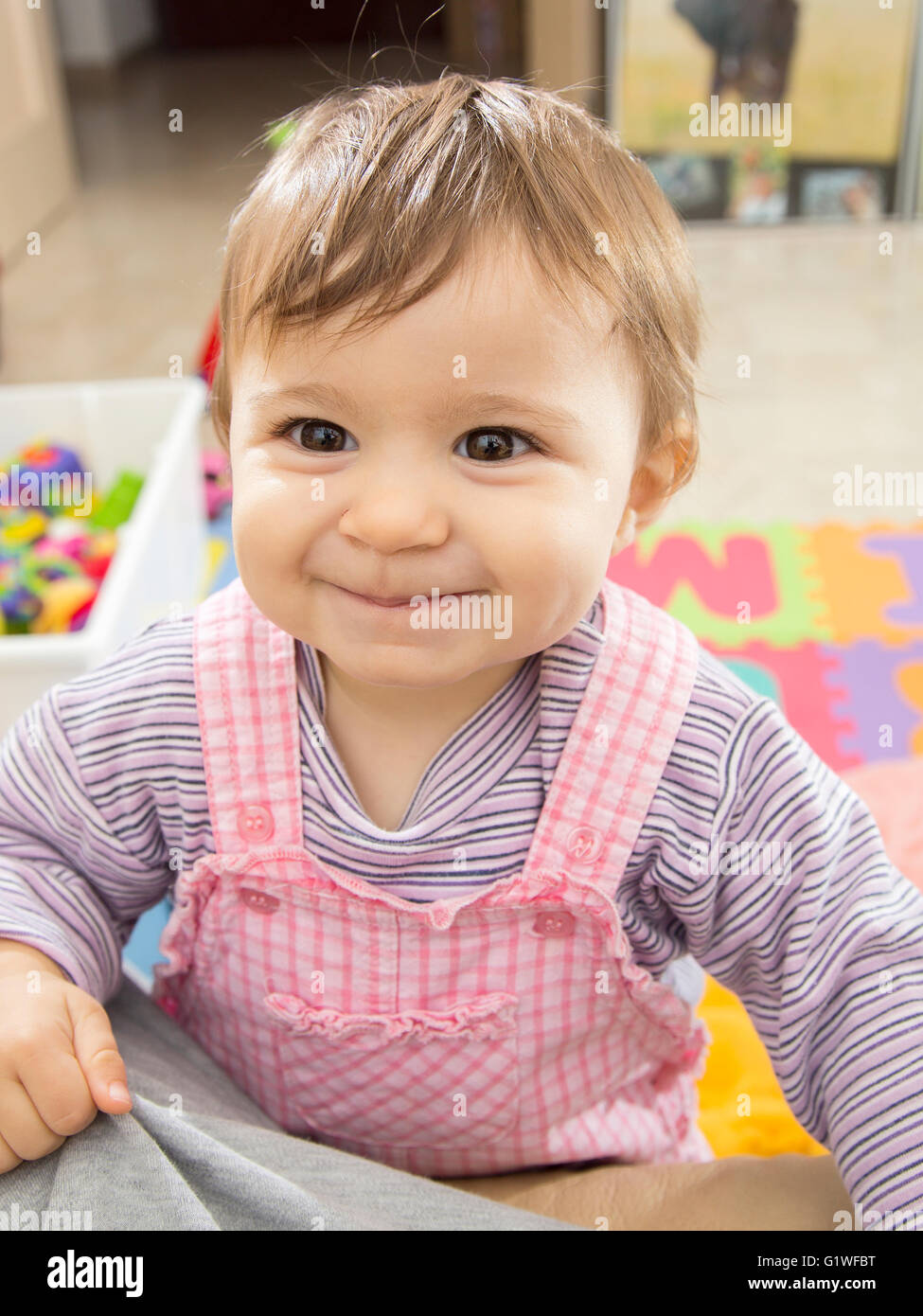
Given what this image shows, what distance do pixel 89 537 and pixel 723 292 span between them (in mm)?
1534

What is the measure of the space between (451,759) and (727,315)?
6.75ft

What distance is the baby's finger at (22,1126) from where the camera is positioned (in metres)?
0.61

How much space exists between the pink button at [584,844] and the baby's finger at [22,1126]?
276mm

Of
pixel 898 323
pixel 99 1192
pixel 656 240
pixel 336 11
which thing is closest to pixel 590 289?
pixel 656 240

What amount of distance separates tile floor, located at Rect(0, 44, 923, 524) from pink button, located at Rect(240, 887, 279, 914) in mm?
918

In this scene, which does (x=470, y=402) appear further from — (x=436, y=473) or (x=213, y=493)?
(x=213, y=493)

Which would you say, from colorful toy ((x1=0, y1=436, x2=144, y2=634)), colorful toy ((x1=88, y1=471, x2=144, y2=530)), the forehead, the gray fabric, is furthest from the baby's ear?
colorful toy ((x1=88, y1=471, x2=144, y2=530))

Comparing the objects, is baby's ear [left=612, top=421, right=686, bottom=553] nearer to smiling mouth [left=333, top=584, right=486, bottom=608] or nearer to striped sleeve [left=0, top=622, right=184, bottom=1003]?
smiling mouth [left=333, top=584, right=486, bottom=608]

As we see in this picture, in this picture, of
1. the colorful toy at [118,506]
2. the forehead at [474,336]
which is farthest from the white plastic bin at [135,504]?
the forehead at [474,336]

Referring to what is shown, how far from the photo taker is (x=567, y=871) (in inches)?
26.0

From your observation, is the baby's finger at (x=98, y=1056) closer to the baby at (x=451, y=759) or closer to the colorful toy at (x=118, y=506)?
the baby at (x=451, y=759)

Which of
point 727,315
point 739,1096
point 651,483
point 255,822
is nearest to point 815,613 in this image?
point 739,1096

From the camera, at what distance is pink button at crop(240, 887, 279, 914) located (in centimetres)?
69

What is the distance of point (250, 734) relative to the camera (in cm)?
70
